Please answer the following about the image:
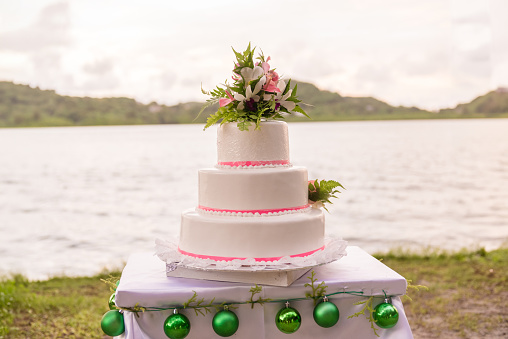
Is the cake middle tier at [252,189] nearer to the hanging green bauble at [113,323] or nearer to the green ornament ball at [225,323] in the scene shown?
the green ornament ball at [225,323]

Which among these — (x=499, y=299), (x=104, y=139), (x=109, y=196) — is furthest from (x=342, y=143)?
(x=499, y=299)

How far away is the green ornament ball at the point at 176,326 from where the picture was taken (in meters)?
2.52

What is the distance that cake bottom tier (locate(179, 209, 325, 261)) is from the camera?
8.52ft

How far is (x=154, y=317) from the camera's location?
2.63 m

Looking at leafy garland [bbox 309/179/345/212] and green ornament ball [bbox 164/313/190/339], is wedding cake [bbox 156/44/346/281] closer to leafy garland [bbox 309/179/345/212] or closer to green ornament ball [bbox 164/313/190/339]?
leafy garland [bbox 309/179/345/212]

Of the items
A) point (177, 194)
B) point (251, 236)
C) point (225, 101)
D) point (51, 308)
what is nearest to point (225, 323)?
point (251, 236)

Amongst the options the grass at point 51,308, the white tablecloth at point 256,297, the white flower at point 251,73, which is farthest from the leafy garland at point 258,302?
the grass at point 51,308

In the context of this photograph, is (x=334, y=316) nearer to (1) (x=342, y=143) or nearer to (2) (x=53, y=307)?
(2) (x=53, y=307)

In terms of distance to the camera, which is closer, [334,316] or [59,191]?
[334,316]

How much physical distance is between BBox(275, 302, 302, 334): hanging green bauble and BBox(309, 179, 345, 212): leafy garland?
64cm

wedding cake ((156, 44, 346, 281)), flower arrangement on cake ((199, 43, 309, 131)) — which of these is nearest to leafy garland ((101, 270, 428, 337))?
wedding cake ((156, 44, 346, 281))

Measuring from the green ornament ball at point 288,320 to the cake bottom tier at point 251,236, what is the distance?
0.89ft

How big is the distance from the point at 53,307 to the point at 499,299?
15.9ft

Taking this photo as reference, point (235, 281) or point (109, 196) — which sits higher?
point (235, 281)
